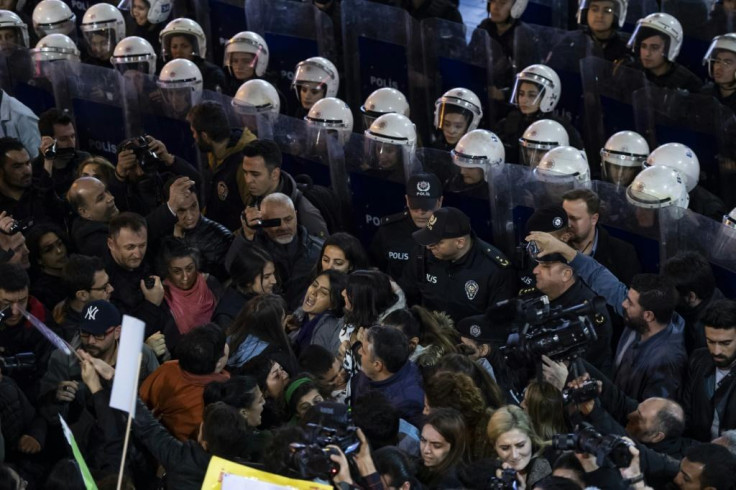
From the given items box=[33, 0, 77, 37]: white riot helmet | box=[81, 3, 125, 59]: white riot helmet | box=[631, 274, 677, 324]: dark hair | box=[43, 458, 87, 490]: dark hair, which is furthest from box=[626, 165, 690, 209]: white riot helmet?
box=[33, 0, 77, 37]: white riot helmet

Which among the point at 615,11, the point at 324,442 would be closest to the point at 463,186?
the point at 615,11

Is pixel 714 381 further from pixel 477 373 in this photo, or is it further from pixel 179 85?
pixel 179 85

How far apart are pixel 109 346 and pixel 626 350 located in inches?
107

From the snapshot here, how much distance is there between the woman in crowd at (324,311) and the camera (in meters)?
10.1

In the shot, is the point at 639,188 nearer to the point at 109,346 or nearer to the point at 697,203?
the point at 697,203

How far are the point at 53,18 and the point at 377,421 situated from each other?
7259 mm

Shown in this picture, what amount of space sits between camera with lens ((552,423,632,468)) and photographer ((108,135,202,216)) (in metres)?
4.88

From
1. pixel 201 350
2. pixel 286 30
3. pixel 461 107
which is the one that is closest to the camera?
pixel 201 350

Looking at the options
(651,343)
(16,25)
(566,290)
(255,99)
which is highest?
(16,25)

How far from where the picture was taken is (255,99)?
42.8 ft

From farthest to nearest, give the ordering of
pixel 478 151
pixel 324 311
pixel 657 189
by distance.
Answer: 1. pixel 478 151
2. pixel 657 189
3. pixel 324 311

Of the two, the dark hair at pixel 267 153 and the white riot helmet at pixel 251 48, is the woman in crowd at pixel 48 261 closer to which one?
the dark hair at pixel 267 153

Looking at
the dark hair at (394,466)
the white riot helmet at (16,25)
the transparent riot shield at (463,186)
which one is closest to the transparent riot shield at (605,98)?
the transparent riot shield at (463,186)

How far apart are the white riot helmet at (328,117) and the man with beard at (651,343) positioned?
3.24m
